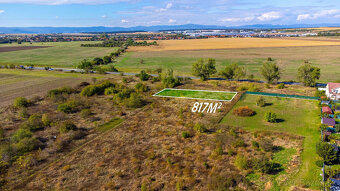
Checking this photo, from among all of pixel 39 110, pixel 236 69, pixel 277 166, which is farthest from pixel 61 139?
pixel 236 69

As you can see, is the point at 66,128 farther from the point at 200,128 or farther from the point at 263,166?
the point at 263,166

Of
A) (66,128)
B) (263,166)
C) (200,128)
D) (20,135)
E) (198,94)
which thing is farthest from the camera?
(198,94)

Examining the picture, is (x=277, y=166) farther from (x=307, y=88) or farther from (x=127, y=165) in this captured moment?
(x=307, y=88)

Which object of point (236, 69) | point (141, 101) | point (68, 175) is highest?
point (236, 69)

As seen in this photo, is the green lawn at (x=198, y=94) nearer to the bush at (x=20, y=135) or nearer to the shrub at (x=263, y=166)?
the shrub at (x=263, y=166)

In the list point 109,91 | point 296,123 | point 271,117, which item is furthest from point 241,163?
point 109,91

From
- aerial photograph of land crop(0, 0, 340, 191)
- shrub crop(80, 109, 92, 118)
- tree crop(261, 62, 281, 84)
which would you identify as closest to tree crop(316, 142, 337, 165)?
aerial photograph of land crop(0, 0, 340, 191)

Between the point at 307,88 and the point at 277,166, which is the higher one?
the point at 307,88
